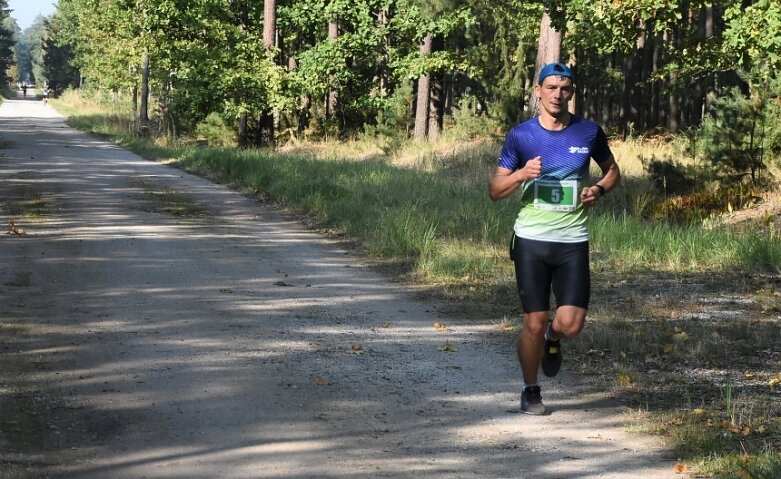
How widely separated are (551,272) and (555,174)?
57 centimetres

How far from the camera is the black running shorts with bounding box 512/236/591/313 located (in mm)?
6188

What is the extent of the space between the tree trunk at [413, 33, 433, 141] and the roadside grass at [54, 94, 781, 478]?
10280mm

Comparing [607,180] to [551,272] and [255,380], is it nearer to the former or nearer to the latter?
[551,272]

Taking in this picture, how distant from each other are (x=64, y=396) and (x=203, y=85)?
95.5ft

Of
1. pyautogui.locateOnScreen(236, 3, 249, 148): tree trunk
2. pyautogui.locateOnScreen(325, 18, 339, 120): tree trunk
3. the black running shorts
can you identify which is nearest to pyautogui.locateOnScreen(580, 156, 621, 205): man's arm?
the black running shorts

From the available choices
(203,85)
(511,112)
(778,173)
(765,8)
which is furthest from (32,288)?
(203,85)

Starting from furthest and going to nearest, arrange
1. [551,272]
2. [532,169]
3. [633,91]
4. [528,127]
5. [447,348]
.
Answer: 1. [633,91]
2. [447,348]
3. [551,272]
4. [528,127]
5. [532,169]

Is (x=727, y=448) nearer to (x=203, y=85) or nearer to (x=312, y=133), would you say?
(x=203, y=85)

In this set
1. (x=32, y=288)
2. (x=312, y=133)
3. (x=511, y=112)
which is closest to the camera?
(x=32, y=288)

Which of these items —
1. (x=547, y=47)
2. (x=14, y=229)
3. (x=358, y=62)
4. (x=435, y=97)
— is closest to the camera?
(x=14, y=229)

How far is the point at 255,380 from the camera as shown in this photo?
6.89m

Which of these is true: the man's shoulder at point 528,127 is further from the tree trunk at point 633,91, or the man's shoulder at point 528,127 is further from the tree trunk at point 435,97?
the tree trunk at point 633,91

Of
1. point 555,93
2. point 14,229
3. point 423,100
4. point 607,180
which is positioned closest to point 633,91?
point 423,100

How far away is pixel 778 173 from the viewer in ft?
56.9
